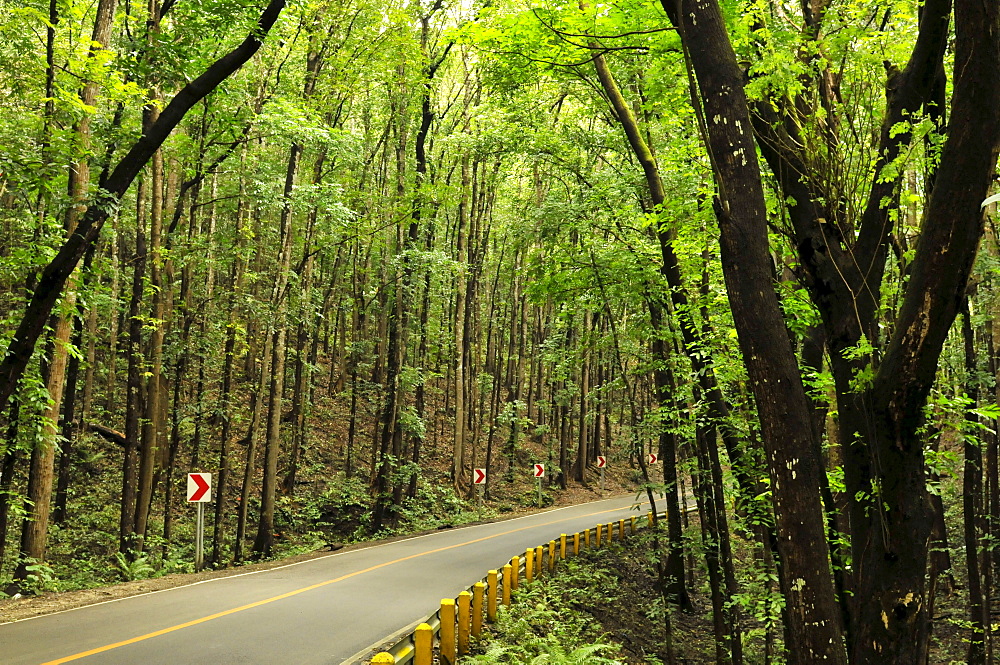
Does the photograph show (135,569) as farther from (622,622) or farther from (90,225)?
(622,622)

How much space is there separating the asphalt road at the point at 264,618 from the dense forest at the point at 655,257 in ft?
11.5

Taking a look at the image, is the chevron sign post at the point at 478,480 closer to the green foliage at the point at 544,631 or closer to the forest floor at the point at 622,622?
the forest floor at the point at 622,622

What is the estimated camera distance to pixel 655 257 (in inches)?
550

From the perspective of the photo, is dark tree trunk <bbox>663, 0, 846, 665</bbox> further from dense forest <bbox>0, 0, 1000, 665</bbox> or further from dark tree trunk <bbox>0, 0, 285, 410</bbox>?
dark tree trunk <bbox>0, 0, 285, 410</bbox>

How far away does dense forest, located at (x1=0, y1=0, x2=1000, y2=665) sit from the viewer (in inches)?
200

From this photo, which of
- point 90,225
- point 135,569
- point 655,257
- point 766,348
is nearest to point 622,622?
point 655,257

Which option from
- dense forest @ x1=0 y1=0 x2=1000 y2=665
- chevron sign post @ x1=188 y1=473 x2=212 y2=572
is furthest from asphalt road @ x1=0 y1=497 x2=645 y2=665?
dense forest @ x1=0 y1=0 x2=1000 y2=665

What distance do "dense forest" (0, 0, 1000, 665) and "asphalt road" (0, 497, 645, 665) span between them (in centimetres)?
351

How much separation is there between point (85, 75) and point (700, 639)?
59.6 ft

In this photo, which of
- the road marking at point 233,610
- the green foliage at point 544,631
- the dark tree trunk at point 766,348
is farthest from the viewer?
the green foliage at point 544,631

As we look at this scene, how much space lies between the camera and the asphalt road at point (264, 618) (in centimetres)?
811

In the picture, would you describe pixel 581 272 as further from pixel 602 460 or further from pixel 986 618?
pixel 602 460

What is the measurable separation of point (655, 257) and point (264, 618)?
389 inches

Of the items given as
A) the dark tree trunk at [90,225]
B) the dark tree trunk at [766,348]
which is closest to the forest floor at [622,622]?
the dark tree trunk at [766,348]
